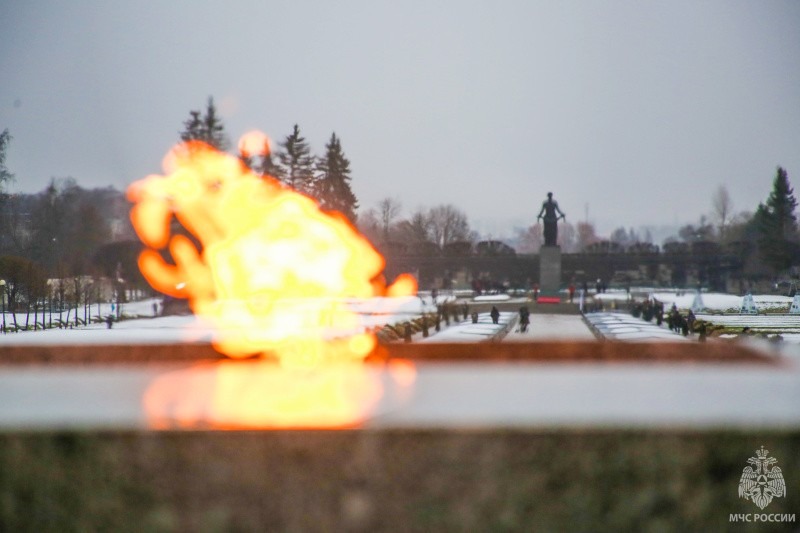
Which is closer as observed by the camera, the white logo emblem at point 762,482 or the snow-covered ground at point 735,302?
the white logo emblem at point 762,482

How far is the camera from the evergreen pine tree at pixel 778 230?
11578 millimetres

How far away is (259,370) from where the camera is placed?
11.4 meters

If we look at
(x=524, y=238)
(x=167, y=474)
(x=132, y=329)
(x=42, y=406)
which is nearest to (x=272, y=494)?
(x=167, y=474)

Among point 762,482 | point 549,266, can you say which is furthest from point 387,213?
point 762,482

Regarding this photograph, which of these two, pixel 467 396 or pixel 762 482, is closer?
pixel 762 482

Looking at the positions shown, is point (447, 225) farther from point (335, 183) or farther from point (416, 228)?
point (335, 183)

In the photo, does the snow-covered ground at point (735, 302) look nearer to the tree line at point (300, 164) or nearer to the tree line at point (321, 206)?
the tree line at point (321, 206)

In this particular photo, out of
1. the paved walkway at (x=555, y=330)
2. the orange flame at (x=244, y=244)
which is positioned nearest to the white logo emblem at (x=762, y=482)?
the paved walkway at (x=555, y=330)

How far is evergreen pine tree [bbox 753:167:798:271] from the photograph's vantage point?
11.6m

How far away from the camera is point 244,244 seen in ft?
48.8

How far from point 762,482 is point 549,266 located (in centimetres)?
1080

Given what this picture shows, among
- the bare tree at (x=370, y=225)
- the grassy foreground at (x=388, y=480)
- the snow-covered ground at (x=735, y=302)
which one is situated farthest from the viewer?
the bare tree at (x=370, y=225)

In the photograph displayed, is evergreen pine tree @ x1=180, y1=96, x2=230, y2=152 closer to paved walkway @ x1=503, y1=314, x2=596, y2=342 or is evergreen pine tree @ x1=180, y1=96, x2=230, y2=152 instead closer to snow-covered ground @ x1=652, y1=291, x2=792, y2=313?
paved walkway @ x1=503, y1=314, x2=596, y2=342

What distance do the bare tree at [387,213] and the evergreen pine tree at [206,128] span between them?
3.45 m
